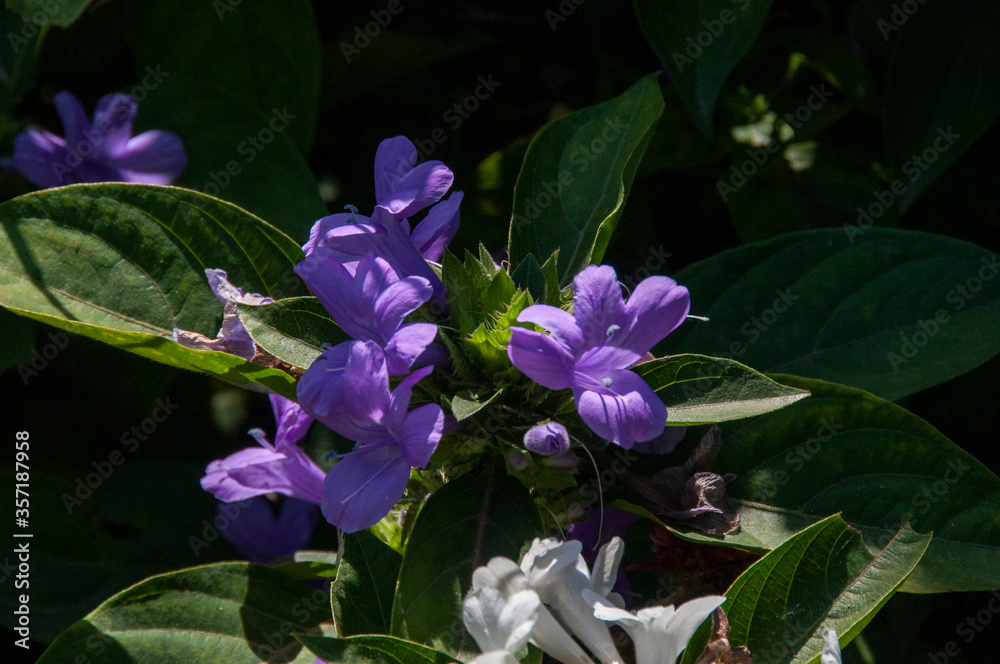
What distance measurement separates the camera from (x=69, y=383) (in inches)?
81.4

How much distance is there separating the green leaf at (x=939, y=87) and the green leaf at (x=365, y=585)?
121 centimetres

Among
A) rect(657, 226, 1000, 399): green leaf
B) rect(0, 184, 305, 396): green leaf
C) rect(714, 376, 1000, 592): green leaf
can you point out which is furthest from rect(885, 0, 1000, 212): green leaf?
rect(0, 184, 305, 396): green leaf

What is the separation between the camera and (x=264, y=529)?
188 cm

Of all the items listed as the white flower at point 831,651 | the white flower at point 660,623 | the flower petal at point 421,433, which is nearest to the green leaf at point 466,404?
the flower petal at point 421,433

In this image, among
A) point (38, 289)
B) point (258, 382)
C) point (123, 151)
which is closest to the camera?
point (258, 382)

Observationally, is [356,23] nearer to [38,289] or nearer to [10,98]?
[10,98]

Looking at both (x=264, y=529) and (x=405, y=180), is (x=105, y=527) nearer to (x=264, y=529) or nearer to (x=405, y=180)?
(x=264, y=529)

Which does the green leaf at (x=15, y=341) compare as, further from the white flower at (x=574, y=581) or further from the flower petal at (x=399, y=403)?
the white flower at (x=574, y=581)

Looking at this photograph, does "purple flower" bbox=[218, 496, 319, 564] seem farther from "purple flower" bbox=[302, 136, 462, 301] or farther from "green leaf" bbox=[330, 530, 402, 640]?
"purple flower" bbox=[302, 136, 462, 301]

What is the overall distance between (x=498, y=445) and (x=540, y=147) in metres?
0.56

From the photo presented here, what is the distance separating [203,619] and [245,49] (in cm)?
127

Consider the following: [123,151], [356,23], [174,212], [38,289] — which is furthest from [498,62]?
[38,289]

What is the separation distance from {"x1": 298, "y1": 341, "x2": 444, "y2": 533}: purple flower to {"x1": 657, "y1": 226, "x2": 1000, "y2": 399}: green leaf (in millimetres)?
588

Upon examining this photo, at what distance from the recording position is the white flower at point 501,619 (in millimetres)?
916
